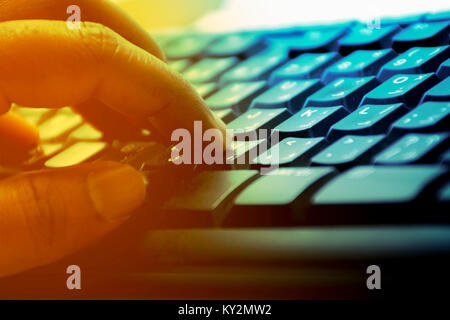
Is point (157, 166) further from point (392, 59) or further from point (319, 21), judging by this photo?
point (319, 21)

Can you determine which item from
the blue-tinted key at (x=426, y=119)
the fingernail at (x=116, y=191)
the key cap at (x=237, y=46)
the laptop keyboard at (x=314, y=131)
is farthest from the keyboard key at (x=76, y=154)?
the blue-tinted key at (x=426, y=119)

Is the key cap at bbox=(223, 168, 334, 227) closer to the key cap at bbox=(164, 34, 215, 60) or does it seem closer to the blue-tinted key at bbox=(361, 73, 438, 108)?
the blue-tinted key at bbox=(361, 73, 438, 108)

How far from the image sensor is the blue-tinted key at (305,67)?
712 millimetres

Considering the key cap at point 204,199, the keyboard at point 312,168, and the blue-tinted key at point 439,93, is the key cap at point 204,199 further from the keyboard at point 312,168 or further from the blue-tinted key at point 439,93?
the blue-tinted key at point 439,93

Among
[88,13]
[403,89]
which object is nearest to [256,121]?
[403,89]

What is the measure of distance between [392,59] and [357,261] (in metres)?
0.33

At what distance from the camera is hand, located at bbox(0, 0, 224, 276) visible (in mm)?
538

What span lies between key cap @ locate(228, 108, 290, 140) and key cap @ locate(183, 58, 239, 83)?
0.15m

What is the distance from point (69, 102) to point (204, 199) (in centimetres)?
23

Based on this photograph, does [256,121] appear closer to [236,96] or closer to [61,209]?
[236,96]

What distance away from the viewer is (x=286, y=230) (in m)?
0.45

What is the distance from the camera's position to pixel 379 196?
42 centimetres

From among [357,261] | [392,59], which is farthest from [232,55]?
[357,261]

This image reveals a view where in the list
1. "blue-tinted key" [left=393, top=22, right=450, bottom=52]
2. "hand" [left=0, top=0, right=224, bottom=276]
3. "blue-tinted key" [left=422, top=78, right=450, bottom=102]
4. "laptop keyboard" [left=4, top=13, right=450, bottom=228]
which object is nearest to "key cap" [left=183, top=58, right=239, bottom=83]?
"laptop keyboard" [left=4, top=13, right=450, bottom=228]
